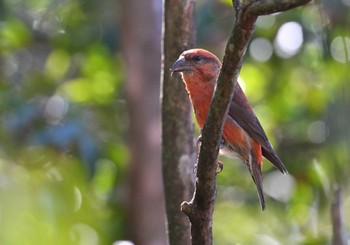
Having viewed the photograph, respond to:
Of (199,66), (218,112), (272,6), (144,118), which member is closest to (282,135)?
(144,118)

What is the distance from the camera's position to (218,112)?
9.34ft

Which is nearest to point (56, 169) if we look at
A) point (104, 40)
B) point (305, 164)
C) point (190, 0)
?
point (190, 0)

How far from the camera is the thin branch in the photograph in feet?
7.98

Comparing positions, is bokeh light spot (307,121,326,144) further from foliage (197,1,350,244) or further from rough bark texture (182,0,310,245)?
rough bark texture (182,0,310,245)

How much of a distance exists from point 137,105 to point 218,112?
4.96 meters

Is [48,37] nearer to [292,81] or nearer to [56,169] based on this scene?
[292,81]

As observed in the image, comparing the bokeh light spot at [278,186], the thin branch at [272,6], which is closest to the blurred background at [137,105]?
the bokeh light spot at [278,186]

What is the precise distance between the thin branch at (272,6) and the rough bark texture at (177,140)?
1.74 m

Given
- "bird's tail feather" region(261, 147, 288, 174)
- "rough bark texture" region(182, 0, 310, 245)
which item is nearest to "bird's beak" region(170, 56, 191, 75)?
"bird's tail feather" region(261, 147, 288, 174)

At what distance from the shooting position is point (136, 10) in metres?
8.01

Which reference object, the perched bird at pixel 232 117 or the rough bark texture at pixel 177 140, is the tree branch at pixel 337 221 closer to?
the perched bird at pixel 232 117

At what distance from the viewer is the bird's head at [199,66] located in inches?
180

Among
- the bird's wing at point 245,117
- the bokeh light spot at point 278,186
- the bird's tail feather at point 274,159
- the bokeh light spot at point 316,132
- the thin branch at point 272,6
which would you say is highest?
the thin branch at point 272,6

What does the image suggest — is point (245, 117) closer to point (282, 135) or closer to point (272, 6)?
point (272, 6)
